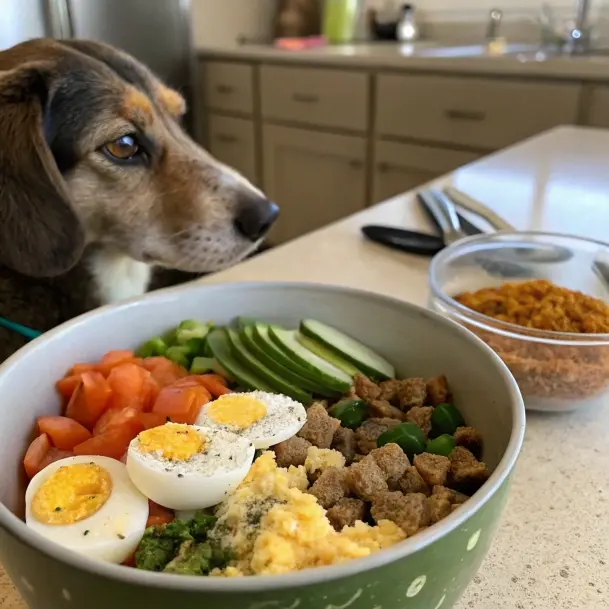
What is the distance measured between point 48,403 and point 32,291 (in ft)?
1.59

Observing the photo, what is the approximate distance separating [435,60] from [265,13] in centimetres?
186

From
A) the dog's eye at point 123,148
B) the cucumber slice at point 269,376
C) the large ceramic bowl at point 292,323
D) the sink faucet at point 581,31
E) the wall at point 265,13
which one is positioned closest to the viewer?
the large ceramic bowl at point 292,323

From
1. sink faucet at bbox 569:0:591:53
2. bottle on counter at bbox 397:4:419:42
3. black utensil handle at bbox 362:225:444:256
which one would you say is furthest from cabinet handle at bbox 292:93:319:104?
black utensil handle at bbox 362:225:444:256

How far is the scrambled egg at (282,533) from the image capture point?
414 mm

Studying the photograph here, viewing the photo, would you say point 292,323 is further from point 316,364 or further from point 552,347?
point 552,347

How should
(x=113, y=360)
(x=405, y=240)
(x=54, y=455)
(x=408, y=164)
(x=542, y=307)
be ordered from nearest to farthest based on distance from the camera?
(x=54, y=455), (x=113, y=360), (x=542, y=307), (x=405, y=240), (x=408, y=164)

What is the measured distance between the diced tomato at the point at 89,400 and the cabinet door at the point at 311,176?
277 centimetres

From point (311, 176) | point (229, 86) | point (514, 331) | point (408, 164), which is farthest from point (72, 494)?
point (229, 86)

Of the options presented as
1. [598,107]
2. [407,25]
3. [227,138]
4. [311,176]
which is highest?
[407,25]

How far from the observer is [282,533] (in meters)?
0.43

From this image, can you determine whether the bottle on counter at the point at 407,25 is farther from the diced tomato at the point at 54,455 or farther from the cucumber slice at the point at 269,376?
the diced tomato at the point at 54,455

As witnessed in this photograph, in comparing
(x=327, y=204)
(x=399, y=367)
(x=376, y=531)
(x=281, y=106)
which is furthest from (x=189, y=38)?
(x=376, y=531)

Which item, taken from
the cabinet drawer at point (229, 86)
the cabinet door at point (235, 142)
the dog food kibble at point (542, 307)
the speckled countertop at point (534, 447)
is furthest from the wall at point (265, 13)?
the dog food kibble at point (542, 307)

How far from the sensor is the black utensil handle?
1071 millimetres
